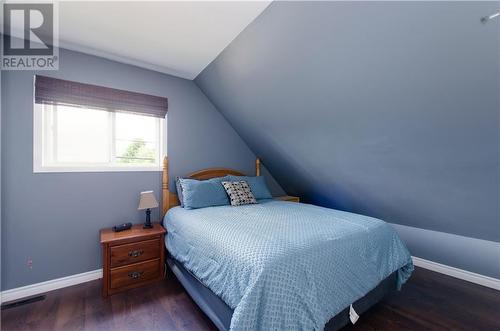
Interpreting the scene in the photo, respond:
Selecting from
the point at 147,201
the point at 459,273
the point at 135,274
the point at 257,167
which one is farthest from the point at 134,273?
the point at 459,273

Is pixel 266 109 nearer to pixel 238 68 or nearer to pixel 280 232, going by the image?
pixel 238 68

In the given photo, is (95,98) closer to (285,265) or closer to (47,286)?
(47,286)

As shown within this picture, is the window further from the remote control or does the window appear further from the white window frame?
the remote control

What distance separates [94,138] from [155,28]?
1389mm

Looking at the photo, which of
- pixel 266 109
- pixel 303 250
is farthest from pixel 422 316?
pixel 266 109

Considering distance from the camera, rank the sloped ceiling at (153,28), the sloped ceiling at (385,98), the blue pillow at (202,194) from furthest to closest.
Result: the blue pillow at (202,194), the sloped ceiling at (153,28), the sloped ceiling at (385,98)

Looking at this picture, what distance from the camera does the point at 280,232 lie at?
1.62m

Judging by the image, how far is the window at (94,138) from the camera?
218cm

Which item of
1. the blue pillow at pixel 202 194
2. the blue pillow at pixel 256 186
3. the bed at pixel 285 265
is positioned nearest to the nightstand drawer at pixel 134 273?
the bed at pixel 285 265

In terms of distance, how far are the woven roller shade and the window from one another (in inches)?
1.1

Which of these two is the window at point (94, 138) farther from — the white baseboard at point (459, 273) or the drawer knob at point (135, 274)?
the white baseboard at point (459, 273)

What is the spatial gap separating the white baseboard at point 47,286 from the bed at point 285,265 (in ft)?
2.91

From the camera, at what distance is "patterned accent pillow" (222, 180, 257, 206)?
2.71 meters

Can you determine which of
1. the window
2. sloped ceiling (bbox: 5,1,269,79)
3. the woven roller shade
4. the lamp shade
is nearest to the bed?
the lamp shade
